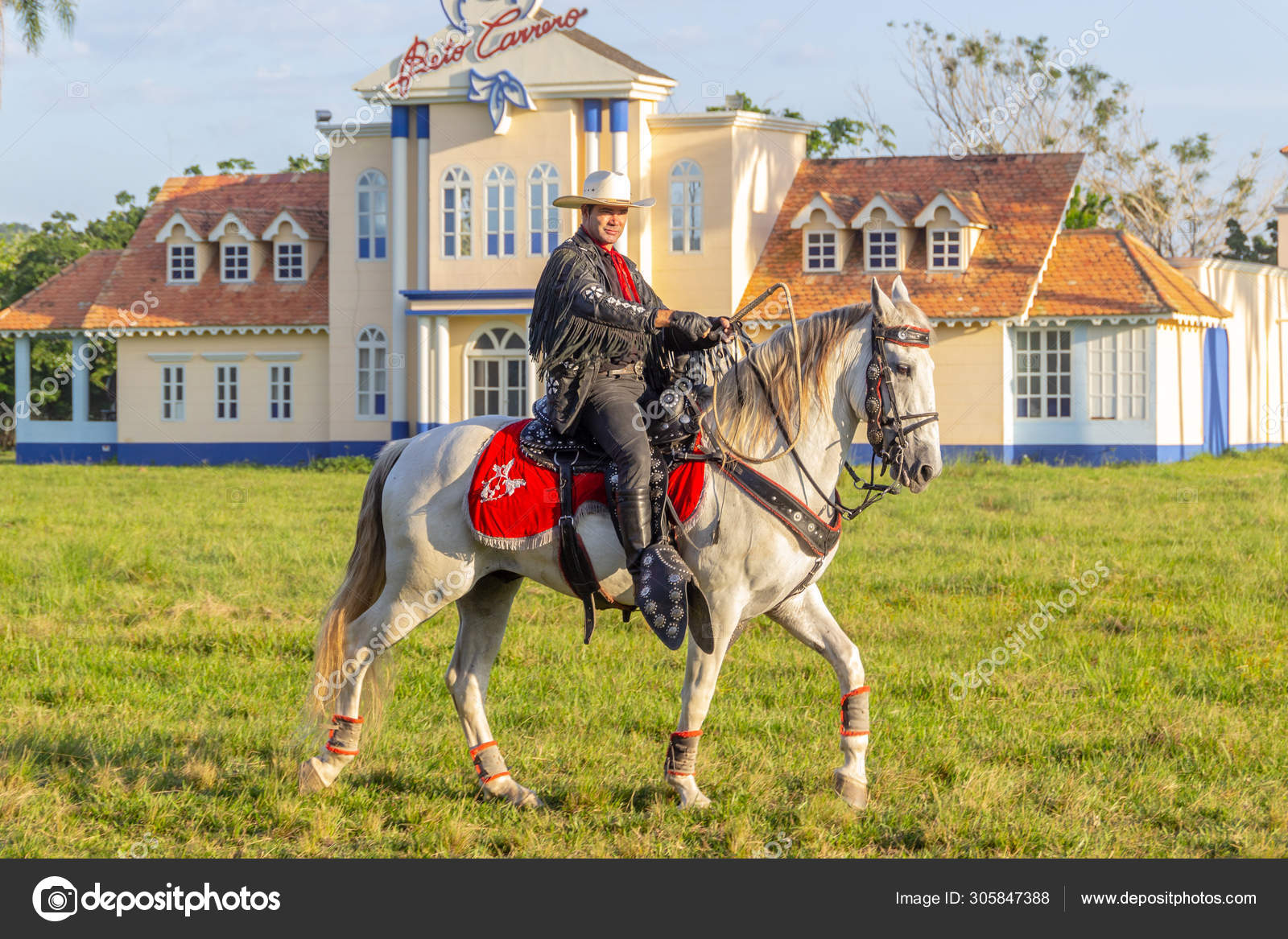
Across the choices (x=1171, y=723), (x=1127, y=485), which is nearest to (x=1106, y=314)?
(x=1127, y=485)

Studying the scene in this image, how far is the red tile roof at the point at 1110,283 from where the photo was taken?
92.8 feet

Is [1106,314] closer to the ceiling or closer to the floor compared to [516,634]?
closer to the ceiling

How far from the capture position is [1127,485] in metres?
21.7

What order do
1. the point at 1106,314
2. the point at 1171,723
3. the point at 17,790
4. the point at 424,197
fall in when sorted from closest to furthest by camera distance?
the point at 17,790, the point at 1171,723, the point at 1106,314, the point at 424,197

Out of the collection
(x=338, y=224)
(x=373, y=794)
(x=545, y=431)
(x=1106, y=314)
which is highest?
(x=338, y=224)

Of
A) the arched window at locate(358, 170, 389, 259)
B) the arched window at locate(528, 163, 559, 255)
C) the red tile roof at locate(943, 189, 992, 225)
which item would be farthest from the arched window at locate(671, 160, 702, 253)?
the arched window at locate(358, 170, 389, 259)

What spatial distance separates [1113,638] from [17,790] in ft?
23.1

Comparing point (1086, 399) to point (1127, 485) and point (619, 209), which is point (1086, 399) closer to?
point (1127, 485)

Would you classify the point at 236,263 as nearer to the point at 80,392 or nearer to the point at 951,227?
the point at 80,392

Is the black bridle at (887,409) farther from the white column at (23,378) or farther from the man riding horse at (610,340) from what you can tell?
the white column at (23,378)

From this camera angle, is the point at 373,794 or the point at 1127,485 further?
the point at 1127,485

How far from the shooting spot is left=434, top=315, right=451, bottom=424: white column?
30.7 meters

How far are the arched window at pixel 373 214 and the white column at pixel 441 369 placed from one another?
2.72m

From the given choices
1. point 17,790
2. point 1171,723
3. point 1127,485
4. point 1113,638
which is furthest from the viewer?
point 1127,485
